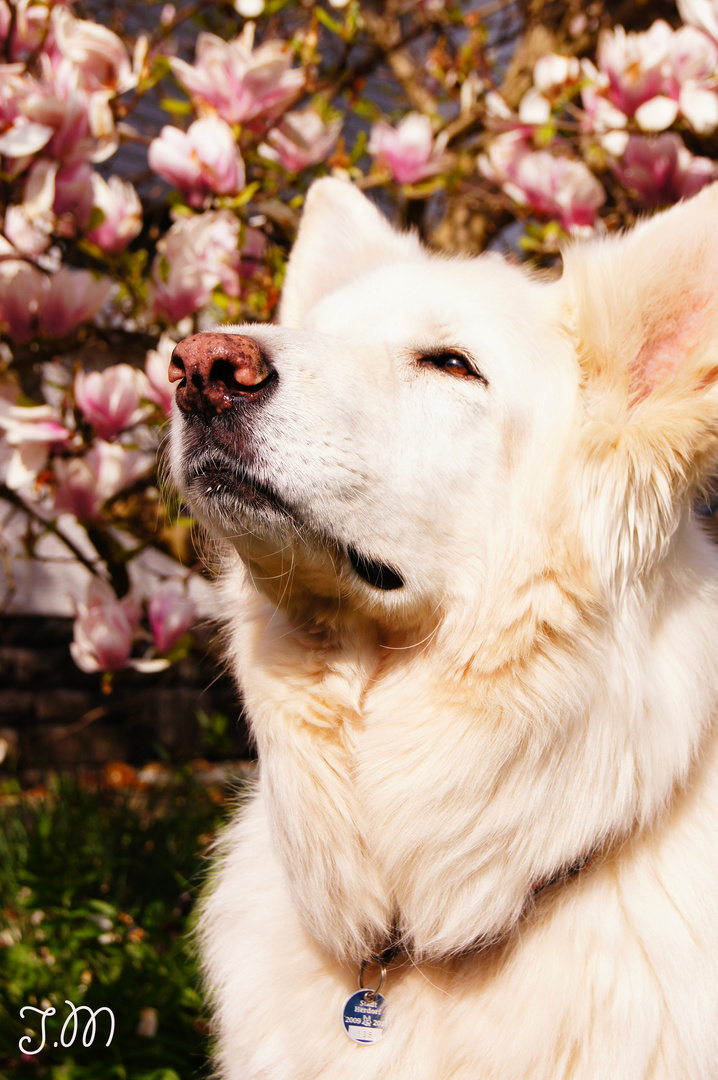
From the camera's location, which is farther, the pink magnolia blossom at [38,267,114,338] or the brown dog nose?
the pink magnolia blossom at [38,267,114,338]

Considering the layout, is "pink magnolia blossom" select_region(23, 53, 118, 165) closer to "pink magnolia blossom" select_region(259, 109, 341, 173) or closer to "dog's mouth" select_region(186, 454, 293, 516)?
"pink magnolia blossom" select_region(259, 109, 341, 173)

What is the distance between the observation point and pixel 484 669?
5.69 feet

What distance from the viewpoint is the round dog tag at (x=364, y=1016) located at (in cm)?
171

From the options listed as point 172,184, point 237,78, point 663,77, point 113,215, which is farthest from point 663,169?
point 113,215

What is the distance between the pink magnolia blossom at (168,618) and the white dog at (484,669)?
42.4 inches

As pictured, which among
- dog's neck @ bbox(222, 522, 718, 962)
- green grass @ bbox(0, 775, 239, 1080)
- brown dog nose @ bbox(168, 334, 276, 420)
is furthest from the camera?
green grass @ bbox(0, 775, 239, 1080)

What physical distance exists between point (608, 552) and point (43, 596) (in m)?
4.39

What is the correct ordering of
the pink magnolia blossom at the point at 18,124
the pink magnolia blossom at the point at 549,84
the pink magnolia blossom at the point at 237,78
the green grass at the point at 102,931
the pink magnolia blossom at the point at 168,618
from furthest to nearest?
the pink magnolia blossom at the point at 549,84 < the pink magnolia blossom at the point at 168,618 < the pink magnolia blossom at the point at 237,78 < the green grass at the point at 102,931 < the pink magnolia blossom at the point at 18,124

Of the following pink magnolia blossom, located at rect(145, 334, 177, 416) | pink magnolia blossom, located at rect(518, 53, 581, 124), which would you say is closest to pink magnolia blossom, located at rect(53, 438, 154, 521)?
pink magnolia blossom, located at rect(145, 334, 177, 416)

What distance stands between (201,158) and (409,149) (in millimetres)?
853

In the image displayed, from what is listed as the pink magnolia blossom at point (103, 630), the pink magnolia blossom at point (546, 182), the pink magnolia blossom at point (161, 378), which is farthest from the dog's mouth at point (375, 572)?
the pink magnolia blossom at point (546, 182)

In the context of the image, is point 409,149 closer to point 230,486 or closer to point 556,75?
point 556,75

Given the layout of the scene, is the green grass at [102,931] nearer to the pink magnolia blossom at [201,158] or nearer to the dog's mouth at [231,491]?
the dog's mouth at [231,491]

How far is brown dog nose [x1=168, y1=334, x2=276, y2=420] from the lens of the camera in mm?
1581
